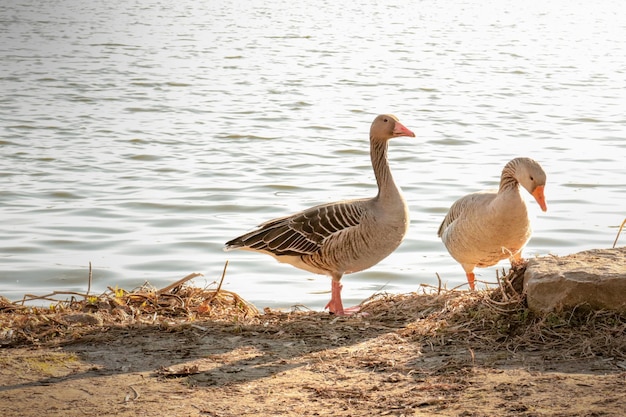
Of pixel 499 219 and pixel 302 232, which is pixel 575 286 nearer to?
pixel 499 219

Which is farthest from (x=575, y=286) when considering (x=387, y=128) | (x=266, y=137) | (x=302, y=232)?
(x=266, y=137)

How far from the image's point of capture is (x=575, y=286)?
5.78 meters

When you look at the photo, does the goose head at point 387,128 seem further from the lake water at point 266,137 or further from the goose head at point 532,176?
the lake water at point 266,137

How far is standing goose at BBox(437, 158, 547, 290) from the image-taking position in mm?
7590

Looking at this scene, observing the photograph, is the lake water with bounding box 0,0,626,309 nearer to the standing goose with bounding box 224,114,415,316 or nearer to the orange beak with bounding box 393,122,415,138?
the standing goose with bounding box 224,114,415,316

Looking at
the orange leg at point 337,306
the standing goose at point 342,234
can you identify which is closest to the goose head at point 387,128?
the standing goose at point 342,234

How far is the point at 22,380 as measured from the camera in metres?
5.34

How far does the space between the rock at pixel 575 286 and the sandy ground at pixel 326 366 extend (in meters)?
0.09

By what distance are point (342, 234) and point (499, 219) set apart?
1.29 metres

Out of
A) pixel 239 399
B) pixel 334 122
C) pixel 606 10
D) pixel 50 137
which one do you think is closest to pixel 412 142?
pixel 334 122

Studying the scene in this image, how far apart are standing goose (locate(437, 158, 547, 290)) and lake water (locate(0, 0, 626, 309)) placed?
1751 mm

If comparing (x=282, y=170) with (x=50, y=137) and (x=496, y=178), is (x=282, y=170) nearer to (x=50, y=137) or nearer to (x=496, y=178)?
(x=496, y=178)

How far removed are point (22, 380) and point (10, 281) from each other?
15.7 ft

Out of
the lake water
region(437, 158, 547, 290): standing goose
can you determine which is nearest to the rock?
region(437, 158, 547, 290): standing goose
